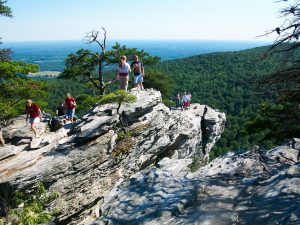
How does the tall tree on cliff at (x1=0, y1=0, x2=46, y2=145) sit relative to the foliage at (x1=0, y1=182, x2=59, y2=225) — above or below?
above

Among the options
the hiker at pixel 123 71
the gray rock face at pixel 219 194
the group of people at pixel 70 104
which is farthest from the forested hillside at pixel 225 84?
the gray rock face at pixel 219 194

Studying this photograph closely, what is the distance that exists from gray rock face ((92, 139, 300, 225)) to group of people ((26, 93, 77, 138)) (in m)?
7.99

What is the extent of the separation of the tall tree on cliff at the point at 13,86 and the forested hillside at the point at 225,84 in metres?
41.1

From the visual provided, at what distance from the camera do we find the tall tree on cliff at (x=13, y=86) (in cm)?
1891

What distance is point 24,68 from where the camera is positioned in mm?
20344

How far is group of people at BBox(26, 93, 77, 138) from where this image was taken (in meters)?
16.3

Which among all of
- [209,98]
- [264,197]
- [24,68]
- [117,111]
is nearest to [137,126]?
[117,111]

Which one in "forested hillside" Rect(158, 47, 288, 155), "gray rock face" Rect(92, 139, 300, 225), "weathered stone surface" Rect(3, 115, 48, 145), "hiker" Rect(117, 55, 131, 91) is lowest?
"forested hillside" Rect(158, 47, 288, 155)

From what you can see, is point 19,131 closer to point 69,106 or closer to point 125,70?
point 69,106

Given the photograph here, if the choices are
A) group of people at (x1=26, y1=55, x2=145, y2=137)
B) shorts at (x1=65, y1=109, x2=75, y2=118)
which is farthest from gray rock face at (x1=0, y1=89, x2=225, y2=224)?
group of people at (x1=26, y1=55, x2=145, y2=137)

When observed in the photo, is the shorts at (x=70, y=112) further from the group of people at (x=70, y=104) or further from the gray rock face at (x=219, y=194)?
the gray rock face at (x=219, y=194)

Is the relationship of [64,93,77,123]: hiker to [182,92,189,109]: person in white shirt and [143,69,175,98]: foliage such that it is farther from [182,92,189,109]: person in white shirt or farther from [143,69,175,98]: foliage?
[143,69,175,98]: foliage

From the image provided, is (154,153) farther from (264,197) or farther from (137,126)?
(264,197)

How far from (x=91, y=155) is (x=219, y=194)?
8507 mm
